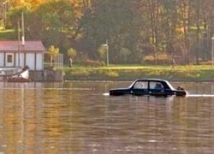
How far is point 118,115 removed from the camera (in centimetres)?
4581

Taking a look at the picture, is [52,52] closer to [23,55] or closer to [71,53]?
[23,55]

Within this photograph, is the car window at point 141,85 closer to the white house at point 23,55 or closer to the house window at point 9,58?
the white house at point 23,55

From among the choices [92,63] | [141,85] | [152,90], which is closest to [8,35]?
[92,63]

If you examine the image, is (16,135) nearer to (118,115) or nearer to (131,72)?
(118,115)

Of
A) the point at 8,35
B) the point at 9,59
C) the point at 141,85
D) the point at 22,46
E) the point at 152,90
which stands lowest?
the point at 152,90

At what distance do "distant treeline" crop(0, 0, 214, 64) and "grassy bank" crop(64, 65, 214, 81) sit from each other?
1253 cm

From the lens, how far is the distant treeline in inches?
5901

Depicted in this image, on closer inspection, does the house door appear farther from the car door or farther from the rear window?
the rear window

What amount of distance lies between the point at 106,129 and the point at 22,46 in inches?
4070

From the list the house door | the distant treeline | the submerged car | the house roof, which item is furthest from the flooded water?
the distant treeline

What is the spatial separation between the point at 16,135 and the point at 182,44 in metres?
122

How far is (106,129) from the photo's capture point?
36469 mm

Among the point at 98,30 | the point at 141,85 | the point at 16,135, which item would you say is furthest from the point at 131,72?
the point at 16,135

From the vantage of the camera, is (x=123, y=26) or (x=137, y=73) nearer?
(x=137, y=73)
